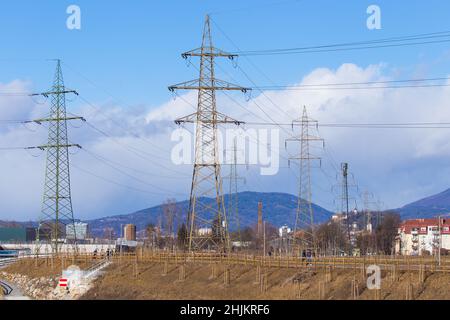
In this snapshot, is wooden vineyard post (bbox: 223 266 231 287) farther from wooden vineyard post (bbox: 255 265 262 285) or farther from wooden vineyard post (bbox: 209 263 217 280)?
wooden vineyard post (bbox: 255 265 262 285)

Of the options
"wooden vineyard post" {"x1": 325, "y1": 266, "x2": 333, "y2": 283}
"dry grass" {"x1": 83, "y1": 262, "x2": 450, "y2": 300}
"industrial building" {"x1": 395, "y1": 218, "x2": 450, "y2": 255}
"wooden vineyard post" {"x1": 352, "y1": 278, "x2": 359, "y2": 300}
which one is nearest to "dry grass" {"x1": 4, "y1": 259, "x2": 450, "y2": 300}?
"dry grass" {"x1": 83, "y1": 262, "x2": 450, "y2": 300}

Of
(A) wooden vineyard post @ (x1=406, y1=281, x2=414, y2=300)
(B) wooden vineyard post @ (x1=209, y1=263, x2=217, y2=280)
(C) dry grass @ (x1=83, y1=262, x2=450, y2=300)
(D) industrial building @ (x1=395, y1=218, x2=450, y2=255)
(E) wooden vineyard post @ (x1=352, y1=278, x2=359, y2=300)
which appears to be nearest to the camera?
(A) wooden vineyard post @ (x1=406, y1=281, x2=414, y2=300)

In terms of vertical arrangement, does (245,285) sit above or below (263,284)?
below

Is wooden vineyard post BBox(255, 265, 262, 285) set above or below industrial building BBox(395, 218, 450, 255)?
below

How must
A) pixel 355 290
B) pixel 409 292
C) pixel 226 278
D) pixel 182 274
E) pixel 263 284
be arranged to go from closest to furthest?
pixel 409 292 < pixel 355 290 < pixel 263 284 < pixel 226 278 < pixel 182 274

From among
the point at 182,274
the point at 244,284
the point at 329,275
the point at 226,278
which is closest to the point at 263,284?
the point at 244,284

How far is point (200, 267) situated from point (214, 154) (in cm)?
1056

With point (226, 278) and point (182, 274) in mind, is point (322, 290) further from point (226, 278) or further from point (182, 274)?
point (182, 274)

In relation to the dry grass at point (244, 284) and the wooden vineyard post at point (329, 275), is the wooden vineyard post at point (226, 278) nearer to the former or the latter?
the dry grass at point (244, 284)

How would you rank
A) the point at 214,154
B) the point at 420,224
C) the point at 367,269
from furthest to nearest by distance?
the point at 420,224 < the point at 214,154 < the point at 367,269

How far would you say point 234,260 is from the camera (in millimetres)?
66688

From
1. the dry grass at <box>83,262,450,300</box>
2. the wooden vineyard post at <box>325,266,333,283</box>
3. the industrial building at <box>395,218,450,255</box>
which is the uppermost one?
the industrial building at <box>395,218,450,255</box>
